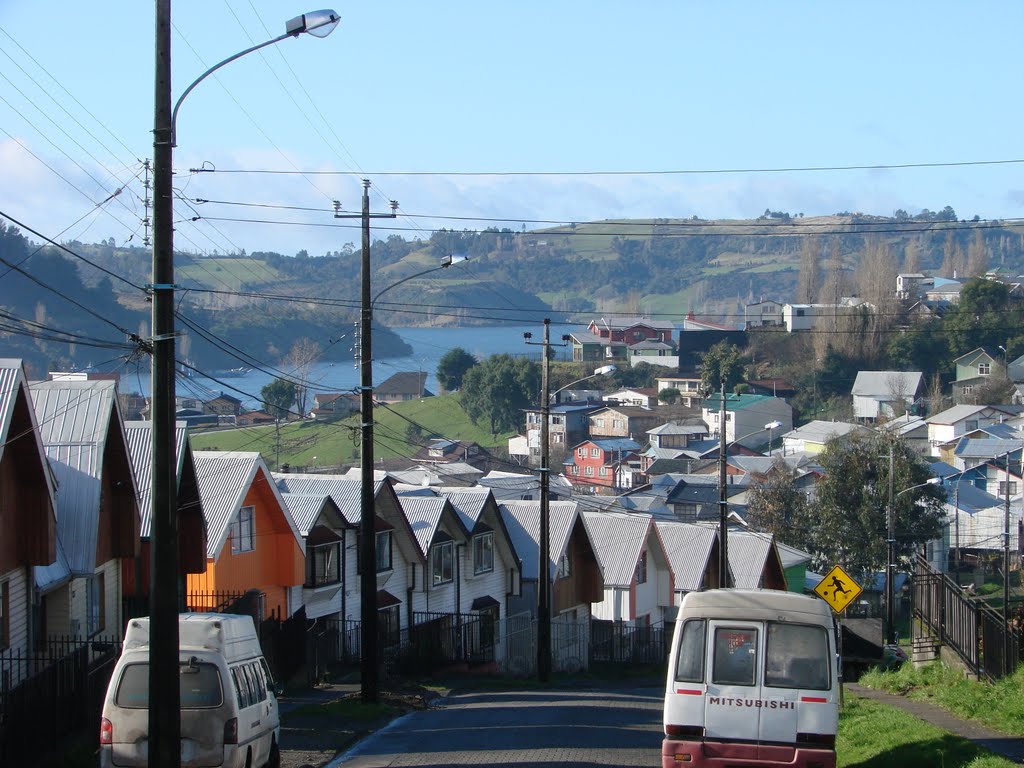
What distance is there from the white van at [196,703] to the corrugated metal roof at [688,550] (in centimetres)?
4031

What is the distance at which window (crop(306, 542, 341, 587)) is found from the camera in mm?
34406

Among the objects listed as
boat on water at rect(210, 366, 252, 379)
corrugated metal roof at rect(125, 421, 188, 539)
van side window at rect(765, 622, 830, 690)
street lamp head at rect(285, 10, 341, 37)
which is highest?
street lamp head at rect(285, 10, 341, 37)

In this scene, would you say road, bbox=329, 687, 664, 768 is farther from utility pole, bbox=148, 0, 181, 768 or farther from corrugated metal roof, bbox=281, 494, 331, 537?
corrugated metal roof, bbox=281, 494, 331, 537

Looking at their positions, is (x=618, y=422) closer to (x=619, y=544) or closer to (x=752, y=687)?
(x=619, y=544)

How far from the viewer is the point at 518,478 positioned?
240 feet

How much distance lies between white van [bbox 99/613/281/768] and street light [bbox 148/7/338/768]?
1003mm

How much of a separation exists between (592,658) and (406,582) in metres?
12.6

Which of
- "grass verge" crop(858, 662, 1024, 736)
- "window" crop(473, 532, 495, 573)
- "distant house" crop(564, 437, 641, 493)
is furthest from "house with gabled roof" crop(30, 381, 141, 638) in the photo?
"distant house" crop(564, 437, 641, 493)

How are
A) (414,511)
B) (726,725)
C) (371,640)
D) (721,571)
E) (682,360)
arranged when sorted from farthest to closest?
(682,360) < (414,511) < (721,571) < (371,640) < (726,725)

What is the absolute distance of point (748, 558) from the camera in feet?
186

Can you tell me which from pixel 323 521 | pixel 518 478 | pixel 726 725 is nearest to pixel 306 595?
pixel 323 521

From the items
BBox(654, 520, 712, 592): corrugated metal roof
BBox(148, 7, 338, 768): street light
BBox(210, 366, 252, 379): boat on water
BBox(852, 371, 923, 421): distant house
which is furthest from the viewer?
BBox(852, 371, 923, 421): distant house

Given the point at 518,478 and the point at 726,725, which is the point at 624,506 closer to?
the point at 518,478

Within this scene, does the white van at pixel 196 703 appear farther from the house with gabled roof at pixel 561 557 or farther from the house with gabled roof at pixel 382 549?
the house with gabled roof at pixel 561 557
